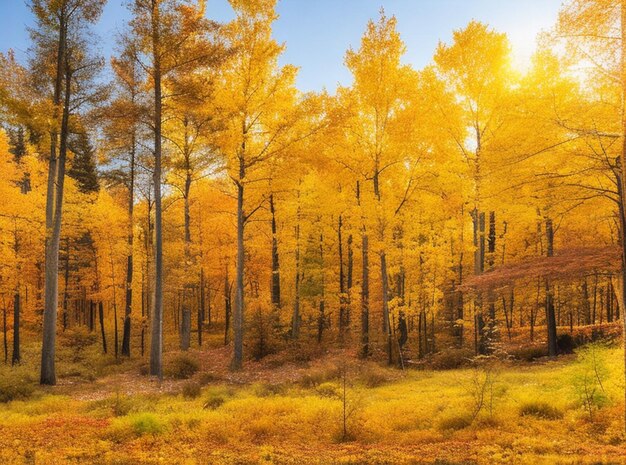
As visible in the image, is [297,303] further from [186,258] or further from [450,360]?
[450,360]

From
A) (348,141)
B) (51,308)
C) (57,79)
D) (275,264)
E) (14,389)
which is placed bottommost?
(14,389)

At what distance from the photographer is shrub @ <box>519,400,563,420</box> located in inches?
272

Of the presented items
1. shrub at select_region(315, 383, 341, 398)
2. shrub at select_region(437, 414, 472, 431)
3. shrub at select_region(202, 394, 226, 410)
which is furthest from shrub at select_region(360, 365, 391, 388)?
shrub at select_region(437, 414, 472, 431)

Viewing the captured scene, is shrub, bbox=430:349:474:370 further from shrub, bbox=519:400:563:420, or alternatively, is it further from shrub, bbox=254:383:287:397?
shrub, bbox=519:400:563:420

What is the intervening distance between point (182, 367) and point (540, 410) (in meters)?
10.9

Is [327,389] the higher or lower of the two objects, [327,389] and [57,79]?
the lower

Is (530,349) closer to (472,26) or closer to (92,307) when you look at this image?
(472,26)

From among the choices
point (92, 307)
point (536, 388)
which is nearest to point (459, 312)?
point (536, 388)

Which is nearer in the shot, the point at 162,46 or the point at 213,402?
the point at 213,402

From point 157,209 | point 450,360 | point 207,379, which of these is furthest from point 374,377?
point 157,209

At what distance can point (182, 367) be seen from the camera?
14.4 meters

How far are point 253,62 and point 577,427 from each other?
12366 millimetres

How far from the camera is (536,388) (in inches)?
355

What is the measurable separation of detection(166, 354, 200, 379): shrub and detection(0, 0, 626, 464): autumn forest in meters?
0.10
